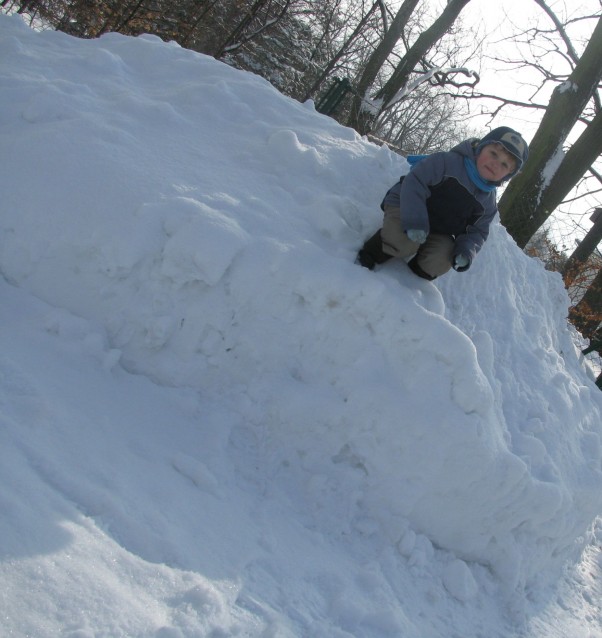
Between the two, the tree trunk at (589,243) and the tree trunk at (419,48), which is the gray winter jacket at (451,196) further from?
the tree trunk at (589,243)

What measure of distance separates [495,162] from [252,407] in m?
1.90

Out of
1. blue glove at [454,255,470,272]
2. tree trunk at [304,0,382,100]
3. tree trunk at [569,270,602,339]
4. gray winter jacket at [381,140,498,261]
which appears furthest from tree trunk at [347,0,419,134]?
blue glove at [454,255,470,272]

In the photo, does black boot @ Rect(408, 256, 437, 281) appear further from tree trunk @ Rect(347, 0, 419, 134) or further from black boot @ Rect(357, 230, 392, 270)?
tree trunk @ Rect(347, 0, 419, 134)

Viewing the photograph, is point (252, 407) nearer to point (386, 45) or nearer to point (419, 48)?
point (419, 48)

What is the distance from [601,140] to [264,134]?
17.7ft

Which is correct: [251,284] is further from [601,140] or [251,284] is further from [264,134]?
[601,140]

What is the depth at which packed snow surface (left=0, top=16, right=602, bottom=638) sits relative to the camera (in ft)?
6.91

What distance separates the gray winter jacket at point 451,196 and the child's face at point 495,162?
8cm

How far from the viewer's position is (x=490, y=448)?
2.87 metres

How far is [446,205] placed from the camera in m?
3.21

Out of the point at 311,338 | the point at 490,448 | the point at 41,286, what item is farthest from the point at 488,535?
the point at 41,286

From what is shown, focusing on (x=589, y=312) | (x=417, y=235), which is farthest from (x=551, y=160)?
(x=417, y=235)

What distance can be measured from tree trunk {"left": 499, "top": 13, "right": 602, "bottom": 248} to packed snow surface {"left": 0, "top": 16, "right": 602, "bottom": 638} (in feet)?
12.2

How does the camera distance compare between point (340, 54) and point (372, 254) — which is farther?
point (340, 54)
